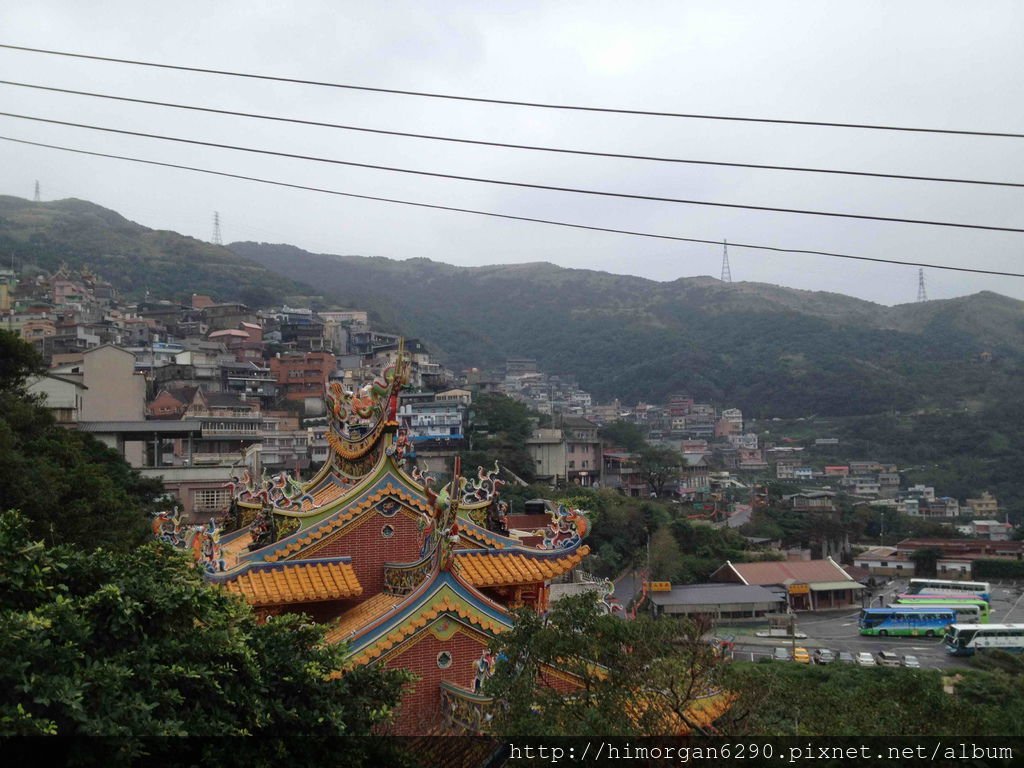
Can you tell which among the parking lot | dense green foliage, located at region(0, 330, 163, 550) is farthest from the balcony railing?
the parking lot

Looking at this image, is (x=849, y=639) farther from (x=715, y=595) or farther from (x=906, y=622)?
(x=715, y=595)

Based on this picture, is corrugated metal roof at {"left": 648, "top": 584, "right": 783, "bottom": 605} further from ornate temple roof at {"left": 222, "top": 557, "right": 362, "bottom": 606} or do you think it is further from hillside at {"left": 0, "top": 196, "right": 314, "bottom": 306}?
hillside at {"left": 0, "top": 196, "right": 314, "bottom": 306}

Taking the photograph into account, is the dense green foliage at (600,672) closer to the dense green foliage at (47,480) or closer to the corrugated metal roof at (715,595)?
the dense green foliage at (47,480)

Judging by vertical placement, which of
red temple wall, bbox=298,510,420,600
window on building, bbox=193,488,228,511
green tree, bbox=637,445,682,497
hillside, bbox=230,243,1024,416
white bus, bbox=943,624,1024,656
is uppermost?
hillside, bbox=230,243,1024,416

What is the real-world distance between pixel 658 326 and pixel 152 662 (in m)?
166

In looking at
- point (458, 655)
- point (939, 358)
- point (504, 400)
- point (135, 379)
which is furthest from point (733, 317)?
point (458, 655)

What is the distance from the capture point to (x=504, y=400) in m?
72.9

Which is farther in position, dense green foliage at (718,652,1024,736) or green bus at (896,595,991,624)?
green bus at (896,595,991,624)

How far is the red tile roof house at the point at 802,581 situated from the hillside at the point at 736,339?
7605 cm

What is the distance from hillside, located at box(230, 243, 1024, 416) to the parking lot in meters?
75.9

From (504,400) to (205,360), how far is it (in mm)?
26004

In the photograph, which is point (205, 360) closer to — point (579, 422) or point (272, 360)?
point (272, 360)

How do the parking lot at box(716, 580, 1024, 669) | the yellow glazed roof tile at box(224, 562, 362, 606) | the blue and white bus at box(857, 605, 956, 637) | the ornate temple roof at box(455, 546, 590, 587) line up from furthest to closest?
the blue and white bus at box(857, 605, 956, 637), the parking lot at box(716, 580, 1024, 669), the ornate temple roof at box(455, 546, 590, 587), the yellow glazed roof tile at box(224, 562, 362, 606)

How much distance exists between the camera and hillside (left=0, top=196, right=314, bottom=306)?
116 meters
